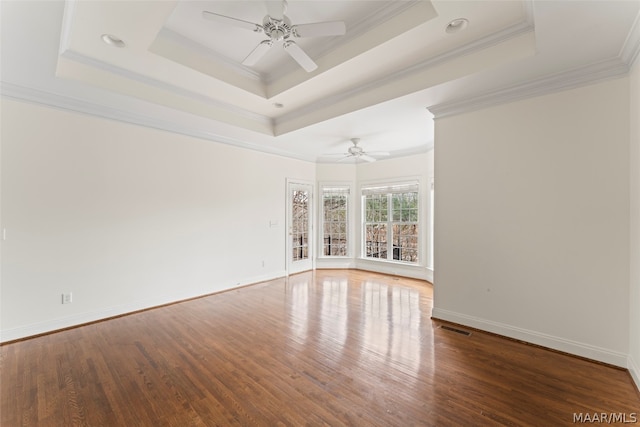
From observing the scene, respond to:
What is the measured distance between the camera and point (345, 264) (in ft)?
22.8

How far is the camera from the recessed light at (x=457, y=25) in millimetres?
2363

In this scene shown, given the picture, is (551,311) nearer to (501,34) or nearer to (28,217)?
(501,34)

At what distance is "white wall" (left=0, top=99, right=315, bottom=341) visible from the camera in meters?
3.06

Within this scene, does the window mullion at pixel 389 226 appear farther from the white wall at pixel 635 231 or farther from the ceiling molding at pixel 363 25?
the white wall at pixel 635 231


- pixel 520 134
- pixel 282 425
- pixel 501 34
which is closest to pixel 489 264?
pixel 520 134

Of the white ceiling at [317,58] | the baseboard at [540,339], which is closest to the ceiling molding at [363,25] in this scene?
the white ceiling at [317,58]

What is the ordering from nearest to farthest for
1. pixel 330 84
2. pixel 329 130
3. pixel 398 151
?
pixel 330 84 < pixel 329 130 < pixel 398 151

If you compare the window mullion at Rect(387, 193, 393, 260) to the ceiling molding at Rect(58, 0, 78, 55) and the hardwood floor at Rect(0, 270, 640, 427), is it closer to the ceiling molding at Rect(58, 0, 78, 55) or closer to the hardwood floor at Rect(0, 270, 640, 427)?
the hardwood floor at Rect(0, 270, 640, 427)

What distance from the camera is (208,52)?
10.5ft

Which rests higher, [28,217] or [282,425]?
[28,217]

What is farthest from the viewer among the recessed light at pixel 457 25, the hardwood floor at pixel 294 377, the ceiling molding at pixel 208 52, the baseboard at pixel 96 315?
the baseboard at pixel 96 315

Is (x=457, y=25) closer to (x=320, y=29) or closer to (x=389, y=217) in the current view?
(x=320, y=29)

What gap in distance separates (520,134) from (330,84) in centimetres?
230

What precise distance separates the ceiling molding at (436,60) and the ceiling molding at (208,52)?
926 millimetres
